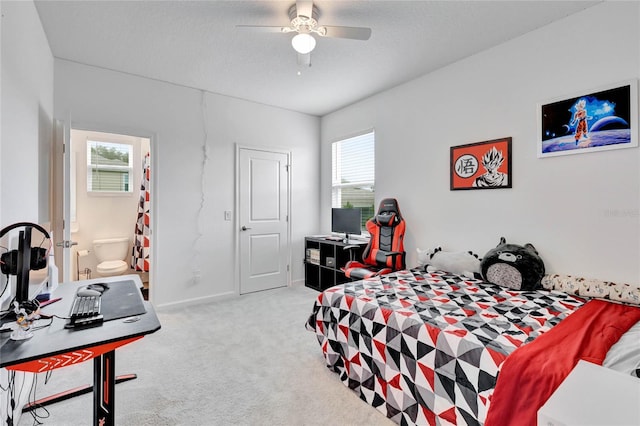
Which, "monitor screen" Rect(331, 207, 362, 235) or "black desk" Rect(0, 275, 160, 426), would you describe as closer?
"black desk" Rect(0, 275, 160, 426)

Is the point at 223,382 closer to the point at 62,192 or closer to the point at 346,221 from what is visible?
the point at 62,192

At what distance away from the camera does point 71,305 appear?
5.06 ft

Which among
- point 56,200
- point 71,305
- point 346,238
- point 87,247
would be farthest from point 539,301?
point 87,247

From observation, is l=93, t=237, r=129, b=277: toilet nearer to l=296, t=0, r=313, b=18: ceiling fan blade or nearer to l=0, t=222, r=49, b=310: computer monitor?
l=0, t=222, r=49, b=310: computer monitor

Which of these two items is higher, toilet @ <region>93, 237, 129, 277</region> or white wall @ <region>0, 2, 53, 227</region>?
white wall @ <region>0, 2, 53, 227</region>

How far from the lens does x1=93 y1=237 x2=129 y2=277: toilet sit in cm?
425

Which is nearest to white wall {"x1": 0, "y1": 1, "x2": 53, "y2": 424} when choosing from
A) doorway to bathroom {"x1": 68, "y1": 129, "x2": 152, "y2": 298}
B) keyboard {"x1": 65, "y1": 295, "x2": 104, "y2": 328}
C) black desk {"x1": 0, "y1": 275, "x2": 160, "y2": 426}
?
keyboard {"x1": 65, "y1": 295, "x2": 104, "y2": 328}

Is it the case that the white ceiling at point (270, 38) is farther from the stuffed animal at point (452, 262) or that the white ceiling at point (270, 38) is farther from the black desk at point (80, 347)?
the black desk at point (80, 347)

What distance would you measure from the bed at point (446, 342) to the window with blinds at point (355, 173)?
6.34 feet

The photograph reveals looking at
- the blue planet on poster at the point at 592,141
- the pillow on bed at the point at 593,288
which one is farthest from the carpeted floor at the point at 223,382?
the blue planet on poster at the point at 592,141

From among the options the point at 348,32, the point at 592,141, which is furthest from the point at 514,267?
the point at 348,32

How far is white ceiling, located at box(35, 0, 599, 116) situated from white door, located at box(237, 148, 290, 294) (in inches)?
43.6

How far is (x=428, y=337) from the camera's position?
5.41 ft

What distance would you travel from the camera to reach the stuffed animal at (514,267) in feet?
7.59
